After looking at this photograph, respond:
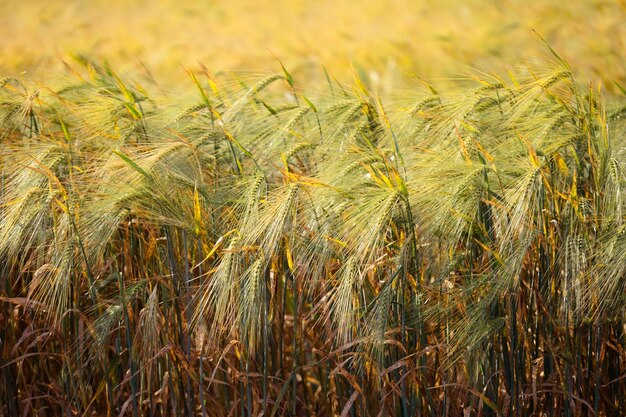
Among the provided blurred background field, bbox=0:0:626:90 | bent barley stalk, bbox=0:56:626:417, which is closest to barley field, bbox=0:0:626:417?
bent barley stalk, bbox=0:56:626:417

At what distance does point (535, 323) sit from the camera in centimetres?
177

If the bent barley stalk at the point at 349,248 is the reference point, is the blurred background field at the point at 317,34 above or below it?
above

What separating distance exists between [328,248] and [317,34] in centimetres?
503

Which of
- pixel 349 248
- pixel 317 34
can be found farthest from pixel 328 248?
pixel 317 34

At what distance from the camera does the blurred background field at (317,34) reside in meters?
5.28

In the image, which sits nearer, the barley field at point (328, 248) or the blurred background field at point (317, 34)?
the barley field at point (328, 248)

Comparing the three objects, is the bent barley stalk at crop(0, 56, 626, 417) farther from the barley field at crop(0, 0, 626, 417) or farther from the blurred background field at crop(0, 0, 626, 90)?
the blurred background field at crop(0, 0, 626, 90)

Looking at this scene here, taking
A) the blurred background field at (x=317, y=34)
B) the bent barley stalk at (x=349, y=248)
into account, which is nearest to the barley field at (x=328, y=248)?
the bent barley stalk at (x=349, y=248)

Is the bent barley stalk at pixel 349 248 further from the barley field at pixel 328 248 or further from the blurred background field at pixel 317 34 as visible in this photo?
the blurred background field at pixel 317 34

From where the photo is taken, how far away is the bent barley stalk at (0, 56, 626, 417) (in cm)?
160

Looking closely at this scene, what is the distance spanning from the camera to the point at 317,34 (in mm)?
6500

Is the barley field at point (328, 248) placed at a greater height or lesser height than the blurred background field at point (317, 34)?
lesser

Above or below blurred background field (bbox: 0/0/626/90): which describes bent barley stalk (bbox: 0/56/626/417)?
below

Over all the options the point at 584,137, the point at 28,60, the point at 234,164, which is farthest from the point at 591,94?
the point at 28,60
